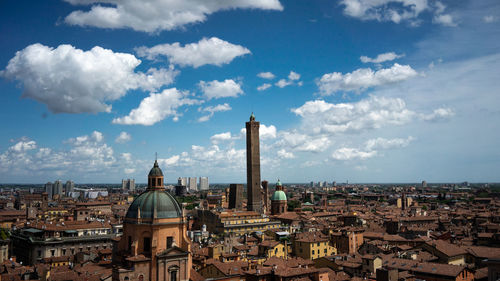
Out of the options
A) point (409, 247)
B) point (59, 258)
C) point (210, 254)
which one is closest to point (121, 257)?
point (210, 254)

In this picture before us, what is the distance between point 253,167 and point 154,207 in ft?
266

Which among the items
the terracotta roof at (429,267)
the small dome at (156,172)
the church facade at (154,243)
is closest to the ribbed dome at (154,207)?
the church facade at (154,243)

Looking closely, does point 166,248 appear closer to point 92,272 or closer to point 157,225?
point 157,225

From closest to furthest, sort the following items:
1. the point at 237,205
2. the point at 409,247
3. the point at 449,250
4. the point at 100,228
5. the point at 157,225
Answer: the point at 157,225
the point at 449,250
the point at 409,247
the point at 100,228
the point at 237,205

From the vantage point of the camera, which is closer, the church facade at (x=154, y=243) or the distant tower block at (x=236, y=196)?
the church facade at (x=154, y=243)

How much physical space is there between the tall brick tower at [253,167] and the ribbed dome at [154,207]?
75867mm

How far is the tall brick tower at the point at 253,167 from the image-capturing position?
119m

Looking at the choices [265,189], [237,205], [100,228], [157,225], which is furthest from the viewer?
[265,189]

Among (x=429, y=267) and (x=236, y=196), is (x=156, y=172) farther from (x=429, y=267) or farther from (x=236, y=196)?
(x=236, y=196)

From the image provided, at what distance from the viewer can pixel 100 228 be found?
7600 centimetres

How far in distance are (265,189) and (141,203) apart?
417ft

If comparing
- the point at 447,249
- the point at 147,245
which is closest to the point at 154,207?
the point at 147,245

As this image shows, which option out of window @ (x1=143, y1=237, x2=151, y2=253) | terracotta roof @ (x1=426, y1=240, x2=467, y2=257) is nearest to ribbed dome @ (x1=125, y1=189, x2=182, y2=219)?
window @ (x1=143, y1=237, x2=151, y2=253)

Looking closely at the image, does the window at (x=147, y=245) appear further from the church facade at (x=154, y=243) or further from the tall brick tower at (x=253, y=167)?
the tall brick tower at (x=253, y=167)
